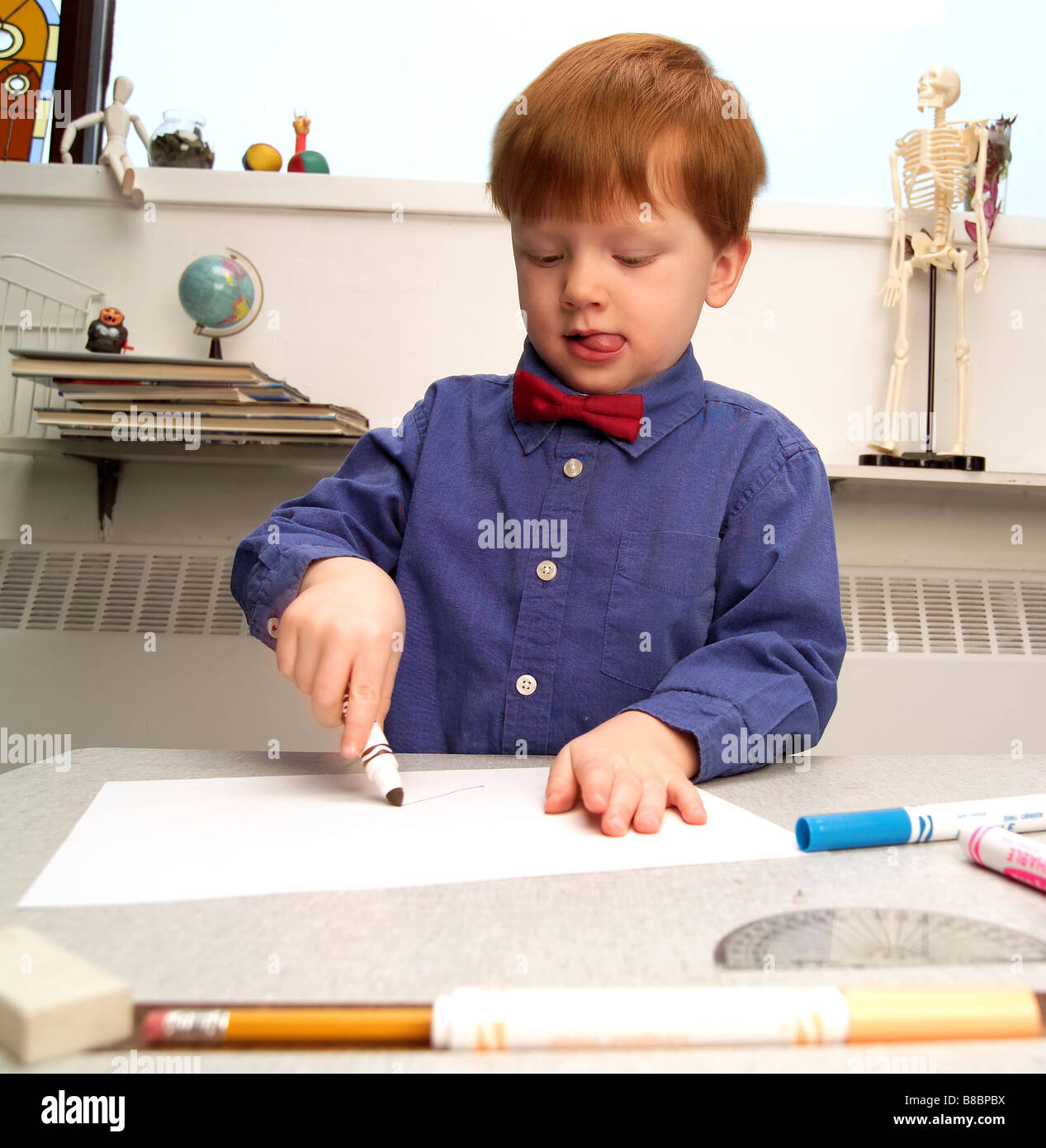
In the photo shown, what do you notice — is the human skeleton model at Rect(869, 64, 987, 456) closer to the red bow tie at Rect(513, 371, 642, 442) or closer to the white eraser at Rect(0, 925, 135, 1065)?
the red bow tie at Rect(513, 371, 642, 442)

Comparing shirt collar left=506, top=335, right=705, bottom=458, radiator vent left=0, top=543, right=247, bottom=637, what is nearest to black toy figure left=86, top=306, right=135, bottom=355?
radiator vent left=0, top=543, right=247, bottom=637

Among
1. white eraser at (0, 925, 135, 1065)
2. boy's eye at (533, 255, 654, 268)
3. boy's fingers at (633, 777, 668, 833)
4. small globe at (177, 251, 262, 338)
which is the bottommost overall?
boy's fingers at (633, 777, 668, 833)

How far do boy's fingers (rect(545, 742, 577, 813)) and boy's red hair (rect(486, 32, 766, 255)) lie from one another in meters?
0.41

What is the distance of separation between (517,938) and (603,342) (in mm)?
524

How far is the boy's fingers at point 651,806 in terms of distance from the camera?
47cm

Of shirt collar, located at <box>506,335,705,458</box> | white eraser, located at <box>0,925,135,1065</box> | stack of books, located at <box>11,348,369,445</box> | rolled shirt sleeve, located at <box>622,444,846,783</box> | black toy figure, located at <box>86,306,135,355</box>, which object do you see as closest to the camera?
white eraser, located at <box>0,925,135,1065</box>

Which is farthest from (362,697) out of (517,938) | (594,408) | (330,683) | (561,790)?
(594,408)

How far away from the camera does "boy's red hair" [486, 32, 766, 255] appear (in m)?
0.72

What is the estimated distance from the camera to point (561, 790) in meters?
0.51

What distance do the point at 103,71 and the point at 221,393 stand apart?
0.99 m

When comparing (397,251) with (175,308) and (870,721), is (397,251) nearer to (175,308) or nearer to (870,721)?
(175,308)

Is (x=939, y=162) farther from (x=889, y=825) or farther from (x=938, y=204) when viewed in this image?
(x=889, y=825)

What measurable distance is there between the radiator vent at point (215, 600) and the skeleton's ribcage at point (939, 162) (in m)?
0.63

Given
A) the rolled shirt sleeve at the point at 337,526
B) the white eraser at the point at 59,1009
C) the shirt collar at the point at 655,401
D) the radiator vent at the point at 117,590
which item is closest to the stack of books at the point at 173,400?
the radiator vent at the point at 117,590
